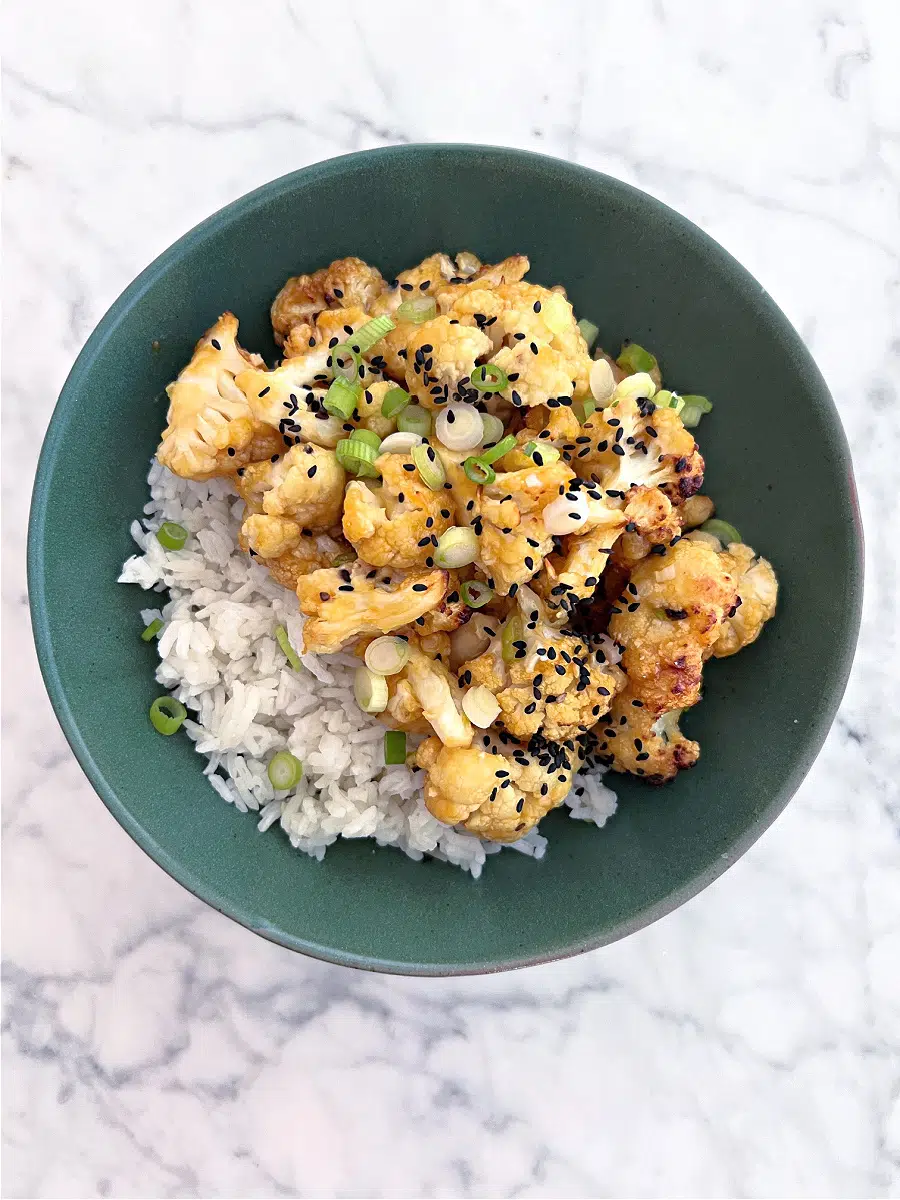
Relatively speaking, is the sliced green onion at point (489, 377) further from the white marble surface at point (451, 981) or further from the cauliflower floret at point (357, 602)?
the white marble surface at point (451, 981)

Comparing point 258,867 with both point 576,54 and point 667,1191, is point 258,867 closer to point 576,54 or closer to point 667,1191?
point 667,1191

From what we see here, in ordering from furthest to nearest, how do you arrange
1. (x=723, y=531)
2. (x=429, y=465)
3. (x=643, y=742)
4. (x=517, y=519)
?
(x=723, y=531) < (x=643, y=742) < (x=429, y=465) < (x=517, y=519)

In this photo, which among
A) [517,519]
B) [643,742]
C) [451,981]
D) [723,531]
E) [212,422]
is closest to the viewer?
[517,519]

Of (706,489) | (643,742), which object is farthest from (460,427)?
(643,742)

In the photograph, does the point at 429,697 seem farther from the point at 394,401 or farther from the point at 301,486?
the point at 394,401

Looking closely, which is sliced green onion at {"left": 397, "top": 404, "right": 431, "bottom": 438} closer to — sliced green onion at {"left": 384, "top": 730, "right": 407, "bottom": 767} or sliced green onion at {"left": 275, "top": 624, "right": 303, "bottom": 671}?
sliced green onion at {"left": 275, "top": 624, "right": 303, "bottom": 671}

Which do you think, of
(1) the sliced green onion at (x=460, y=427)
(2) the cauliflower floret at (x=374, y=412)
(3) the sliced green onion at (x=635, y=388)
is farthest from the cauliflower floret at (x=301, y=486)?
(3) the sliced green onion at (x=635, y=388)
